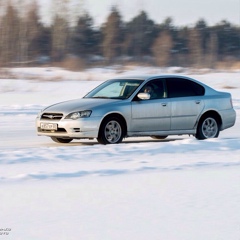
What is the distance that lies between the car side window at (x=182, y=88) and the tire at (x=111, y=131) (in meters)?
1.37

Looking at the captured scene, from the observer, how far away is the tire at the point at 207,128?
623 inches

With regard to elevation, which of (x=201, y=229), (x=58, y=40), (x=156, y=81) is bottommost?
(x=201, y=229)

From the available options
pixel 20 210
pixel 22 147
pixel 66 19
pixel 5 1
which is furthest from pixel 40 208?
pixel 66 19

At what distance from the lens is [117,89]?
15.5 m

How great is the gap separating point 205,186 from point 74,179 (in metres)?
1.66

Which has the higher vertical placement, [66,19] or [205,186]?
[66,19]

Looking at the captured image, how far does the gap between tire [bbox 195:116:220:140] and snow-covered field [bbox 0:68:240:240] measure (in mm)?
1505

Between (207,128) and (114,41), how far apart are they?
239 ft

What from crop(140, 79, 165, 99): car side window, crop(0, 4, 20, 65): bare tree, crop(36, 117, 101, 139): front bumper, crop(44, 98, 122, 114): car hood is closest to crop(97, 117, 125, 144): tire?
crop(36, 117, 101, 139): front bumper

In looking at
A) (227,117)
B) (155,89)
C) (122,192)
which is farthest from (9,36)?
(122,192)

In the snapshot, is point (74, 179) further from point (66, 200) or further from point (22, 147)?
point (22, 147)

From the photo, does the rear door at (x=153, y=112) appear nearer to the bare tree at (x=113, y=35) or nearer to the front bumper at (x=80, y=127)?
the front bumper at (x=80, y=127)

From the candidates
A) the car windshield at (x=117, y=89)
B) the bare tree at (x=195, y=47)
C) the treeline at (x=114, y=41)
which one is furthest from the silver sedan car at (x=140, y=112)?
the bare tree at (x=195, y=47)

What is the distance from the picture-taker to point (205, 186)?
9680mm
